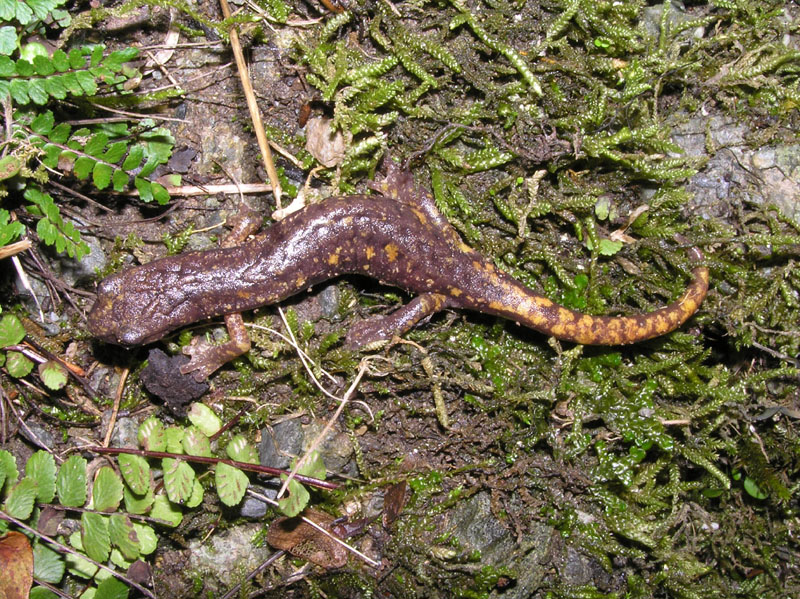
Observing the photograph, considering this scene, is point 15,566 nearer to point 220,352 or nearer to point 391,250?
point 220,352

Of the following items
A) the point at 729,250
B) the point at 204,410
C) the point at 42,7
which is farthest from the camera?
the point at 729,250

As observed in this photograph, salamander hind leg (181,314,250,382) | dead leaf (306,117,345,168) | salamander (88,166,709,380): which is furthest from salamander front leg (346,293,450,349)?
dead leaf (306,117,345,168)

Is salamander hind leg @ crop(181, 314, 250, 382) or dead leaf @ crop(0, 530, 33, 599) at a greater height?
salamander hind leg @ crop(181, 314, 250, 382)

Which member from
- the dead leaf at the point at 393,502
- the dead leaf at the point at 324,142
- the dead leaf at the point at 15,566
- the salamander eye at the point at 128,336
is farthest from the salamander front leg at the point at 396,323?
the dead leaf at the point at 15,566

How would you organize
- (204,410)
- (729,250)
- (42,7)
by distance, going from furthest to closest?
(729,250) → (204,410) → (42,7)

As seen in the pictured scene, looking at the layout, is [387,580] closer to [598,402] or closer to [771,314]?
[598,402]

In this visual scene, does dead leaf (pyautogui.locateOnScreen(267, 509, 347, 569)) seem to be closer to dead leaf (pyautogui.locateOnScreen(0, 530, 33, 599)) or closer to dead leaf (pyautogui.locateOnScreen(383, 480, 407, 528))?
dead leaf (pyautogui.locateOnScreen(383, 480, 407, 528))

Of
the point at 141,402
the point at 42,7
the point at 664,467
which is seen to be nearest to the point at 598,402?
the point at 664,467
